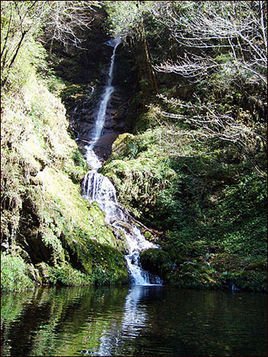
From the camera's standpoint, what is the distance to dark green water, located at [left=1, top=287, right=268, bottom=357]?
5.38m

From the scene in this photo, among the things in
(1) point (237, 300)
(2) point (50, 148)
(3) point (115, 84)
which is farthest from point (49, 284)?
(3) point (115, 84)

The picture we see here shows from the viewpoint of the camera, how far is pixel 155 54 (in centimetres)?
2661

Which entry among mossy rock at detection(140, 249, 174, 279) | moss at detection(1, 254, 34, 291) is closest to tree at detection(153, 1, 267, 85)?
mossy rock at detection(140, 249, 174, 279)

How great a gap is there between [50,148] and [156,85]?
10813 millimetres

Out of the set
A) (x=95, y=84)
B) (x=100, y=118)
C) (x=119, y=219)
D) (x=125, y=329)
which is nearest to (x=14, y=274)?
(x=125, y=329)

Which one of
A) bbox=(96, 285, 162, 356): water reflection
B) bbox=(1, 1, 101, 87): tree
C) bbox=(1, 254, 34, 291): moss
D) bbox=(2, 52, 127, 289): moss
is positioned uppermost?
bbox=(1, 1, 101, 87): tree

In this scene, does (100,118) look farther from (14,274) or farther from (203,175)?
(14,274)

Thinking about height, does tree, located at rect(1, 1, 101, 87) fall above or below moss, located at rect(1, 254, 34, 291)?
above

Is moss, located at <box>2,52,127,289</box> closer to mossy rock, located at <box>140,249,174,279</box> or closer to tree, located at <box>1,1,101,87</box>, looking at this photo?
mossy rock, located at <box>140,249,174,279</box>

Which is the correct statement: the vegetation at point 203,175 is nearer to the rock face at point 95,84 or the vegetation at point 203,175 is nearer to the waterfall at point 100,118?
the waterfall at point 100,118

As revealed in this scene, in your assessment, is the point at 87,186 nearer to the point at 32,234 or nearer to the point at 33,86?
the point at 33,86

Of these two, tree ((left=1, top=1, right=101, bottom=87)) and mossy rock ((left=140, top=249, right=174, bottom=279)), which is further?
mossy rock ((left=140, top=249, right=174, bottom=279))

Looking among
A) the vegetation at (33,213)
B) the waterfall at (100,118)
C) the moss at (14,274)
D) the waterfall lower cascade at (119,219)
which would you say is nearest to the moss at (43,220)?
the vegetation at (33,213)

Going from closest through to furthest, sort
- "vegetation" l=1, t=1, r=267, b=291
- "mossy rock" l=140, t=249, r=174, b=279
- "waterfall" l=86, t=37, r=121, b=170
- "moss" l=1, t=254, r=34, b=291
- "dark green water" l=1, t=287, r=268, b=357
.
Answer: "dark green water" l=1, t=287, r=268, b=357, "moss" l=1, t=254, r=34, b=291, "vegetation" l=1, t=1, r=267, b=291, "mossy rock" l=140, t=249, r=174, b=279, "waterfall" l=86, t=37, r=121, b=170
